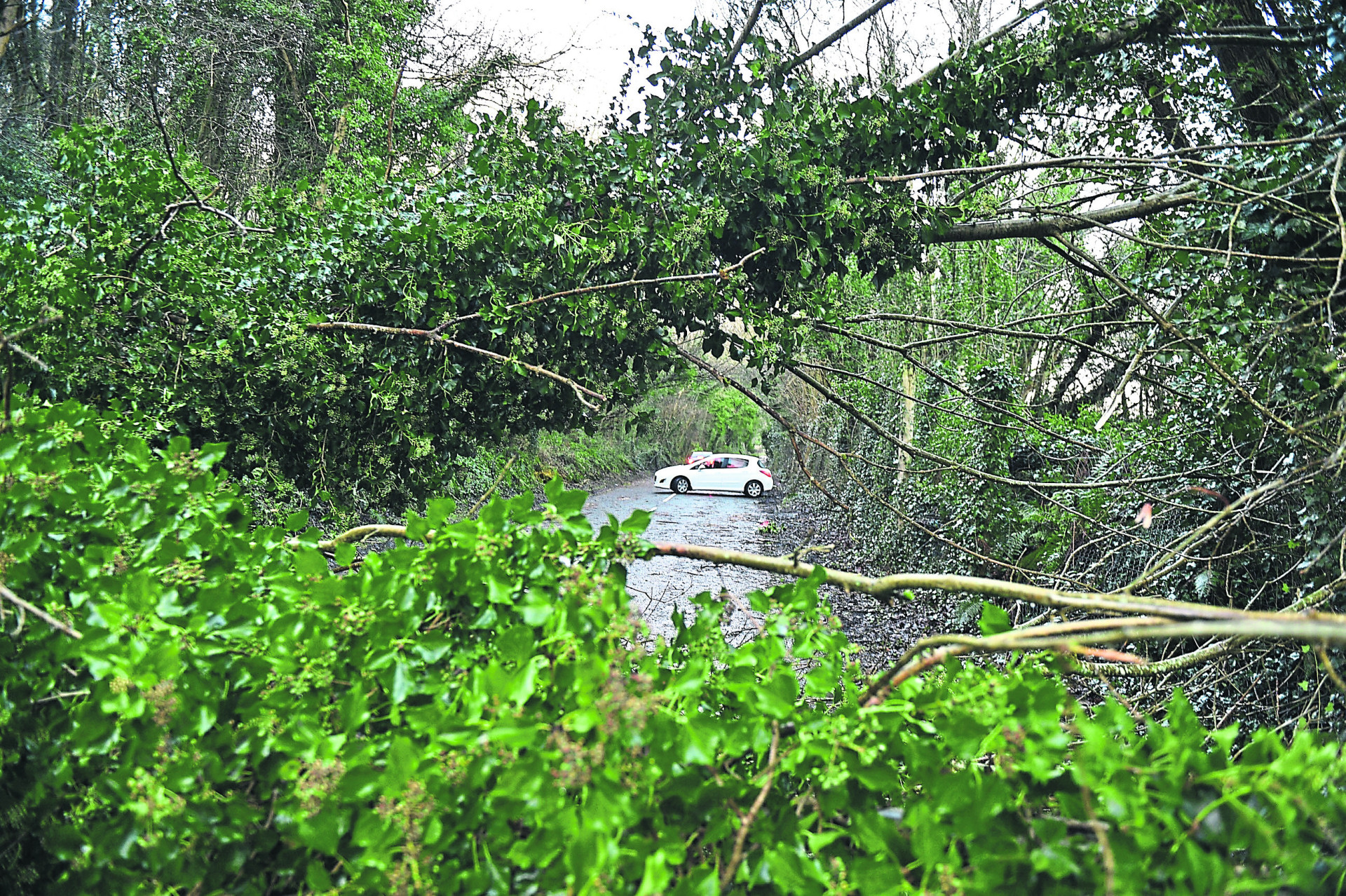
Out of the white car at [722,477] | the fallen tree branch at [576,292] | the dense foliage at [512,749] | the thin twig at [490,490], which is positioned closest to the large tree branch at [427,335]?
the fallen tree branch at [576,292]

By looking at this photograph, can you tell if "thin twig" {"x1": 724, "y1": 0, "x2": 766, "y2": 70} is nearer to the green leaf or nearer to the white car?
the green leaf

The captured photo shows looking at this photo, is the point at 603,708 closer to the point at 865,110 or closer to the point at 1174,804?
the point at 1174,804

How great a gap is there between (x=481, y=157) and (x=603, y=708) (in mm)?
3658

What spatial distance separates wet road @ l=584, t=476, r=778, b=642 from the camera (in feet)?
21.7

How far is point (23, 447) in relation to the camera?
1.50 meters

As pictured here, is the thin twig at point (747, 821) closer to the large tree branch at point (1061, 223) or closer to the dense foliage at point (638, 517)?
the dense foliage at point (638, 517)

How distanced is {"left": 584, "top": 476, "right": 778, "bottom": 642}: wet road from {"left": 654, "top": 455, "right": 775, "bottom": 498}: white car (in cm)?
33

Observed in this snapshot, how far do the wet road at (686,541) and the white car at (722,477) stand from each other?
0.33m

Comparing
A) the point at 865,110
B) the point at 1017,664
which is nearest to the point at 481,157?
the point at 865,110

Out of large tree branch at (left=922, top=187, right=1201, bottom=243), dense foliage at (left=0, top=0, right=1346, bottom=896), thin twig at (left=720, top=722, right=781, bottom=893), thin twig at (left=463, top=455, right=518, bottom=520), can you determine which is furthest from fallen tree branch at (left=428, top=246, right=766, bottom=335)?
thin twig at (left=720, top=722, right=781, bottom=893)

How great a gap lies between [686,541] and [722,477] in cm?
1045

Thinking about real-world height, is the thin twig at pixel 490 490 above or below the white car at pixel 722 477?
above

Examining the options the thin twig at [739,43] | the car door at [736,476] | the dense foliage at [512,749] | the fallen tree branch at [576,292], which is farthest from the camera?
the car door at [736,476]

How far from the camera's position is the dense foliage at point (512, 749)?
0.88 m
